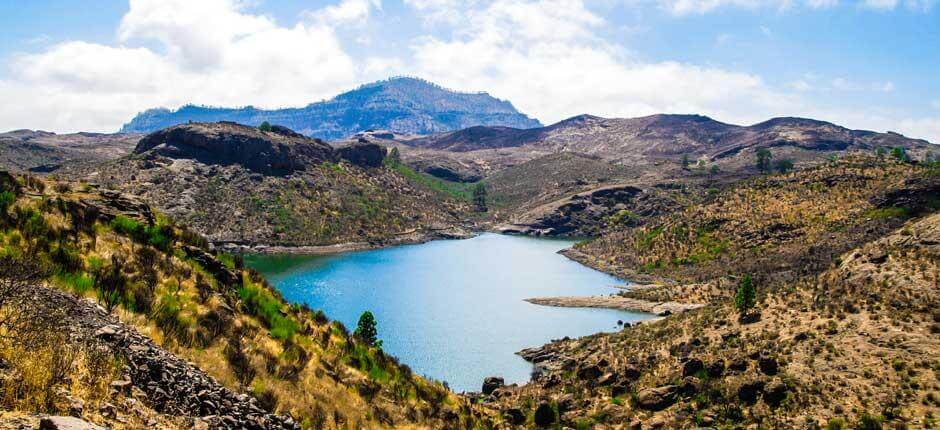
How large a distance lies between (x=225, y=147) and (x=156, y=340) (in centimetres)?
13838

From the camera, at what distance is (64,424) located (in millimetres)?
7602

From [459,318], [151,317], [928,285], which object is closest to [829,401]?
[928,285]

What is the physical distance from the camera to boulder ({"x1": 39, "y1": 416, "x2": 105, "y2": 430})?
725cm

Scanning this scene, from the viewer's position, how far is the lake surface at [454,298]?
5659 centimetres

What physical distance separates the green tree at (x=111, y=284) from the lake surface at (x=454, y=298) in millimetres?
35311

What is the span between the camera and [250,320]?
20.0m

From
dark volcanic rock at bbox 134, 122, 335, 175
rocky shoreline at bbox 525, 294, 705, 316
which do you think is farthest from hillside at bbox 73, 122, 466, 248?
rocky shoreline at bbox 525, 294, 705, 316

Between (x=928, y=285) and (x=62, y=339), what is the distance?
143 ft

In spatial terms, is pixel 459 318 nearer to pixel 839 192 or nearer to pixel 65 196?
pixel 65 196

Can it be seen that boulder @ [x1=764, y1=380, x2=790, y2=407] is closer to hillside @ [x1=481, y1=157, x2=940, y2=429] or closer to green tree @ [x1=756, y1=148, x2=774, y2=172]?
hillside @ [x1=481, y1=157, x2=940, y2=429]

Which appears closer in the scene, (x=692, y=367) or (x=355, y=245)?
(x=692, y=367)

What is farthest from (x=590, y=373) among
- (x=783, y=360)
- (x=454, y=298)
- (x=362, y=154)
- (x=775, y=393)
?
(x=362, y=154)

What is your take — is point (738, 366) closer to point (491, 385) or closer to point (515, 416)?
point (515, 416)

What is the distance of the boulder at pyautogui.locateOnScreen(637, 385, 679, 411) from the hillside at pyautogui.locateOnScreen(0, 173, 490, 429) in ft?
33.2
